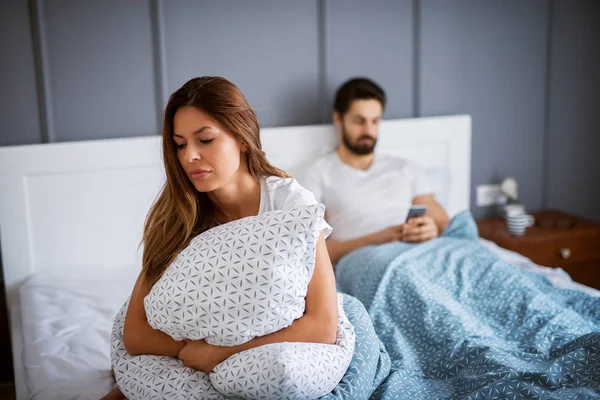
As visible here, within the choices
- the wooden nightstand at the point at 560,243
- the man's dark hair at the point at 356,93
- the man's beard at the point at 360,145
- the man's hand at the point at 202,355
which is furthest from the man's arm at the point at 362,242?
the man's hand at the point at 202,355

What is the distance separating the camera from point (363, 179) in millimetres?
2725

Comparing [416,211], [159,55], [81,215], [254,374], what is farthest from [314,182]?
[254,374]

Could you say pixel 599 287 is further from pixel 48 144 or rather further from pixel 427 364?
pixel 48 144

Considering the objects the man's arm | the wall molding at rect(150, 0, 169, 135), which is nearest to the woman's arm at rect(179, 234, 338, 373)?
the man's arm

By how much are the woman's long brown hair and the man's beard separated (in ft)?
3.94

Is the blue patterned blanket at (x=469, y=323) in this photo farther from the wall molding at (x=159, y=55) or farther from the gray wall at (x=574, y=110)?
the gray wall at (x=574, y=110)

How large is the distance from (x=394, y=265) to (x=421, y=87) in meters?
1.29

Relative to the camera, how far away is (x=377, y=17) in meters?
2.93

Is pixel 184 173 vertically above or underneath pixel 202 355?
above

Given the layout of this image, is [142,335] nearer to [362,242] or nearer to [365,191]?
[362,242]

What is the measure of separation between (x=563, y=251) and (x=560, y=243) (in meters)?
0.04

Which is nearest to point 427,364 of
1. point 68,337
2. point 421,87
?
point 68,337

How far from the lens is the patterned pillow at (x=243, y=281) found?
125 cm

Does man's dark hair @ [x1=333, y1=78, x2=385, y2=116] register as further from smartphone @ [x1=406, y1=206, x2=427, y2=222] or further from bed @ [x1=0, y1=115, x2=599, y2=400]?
smartphone @ [x1=406, y1=206, x2=427, y2=222]
